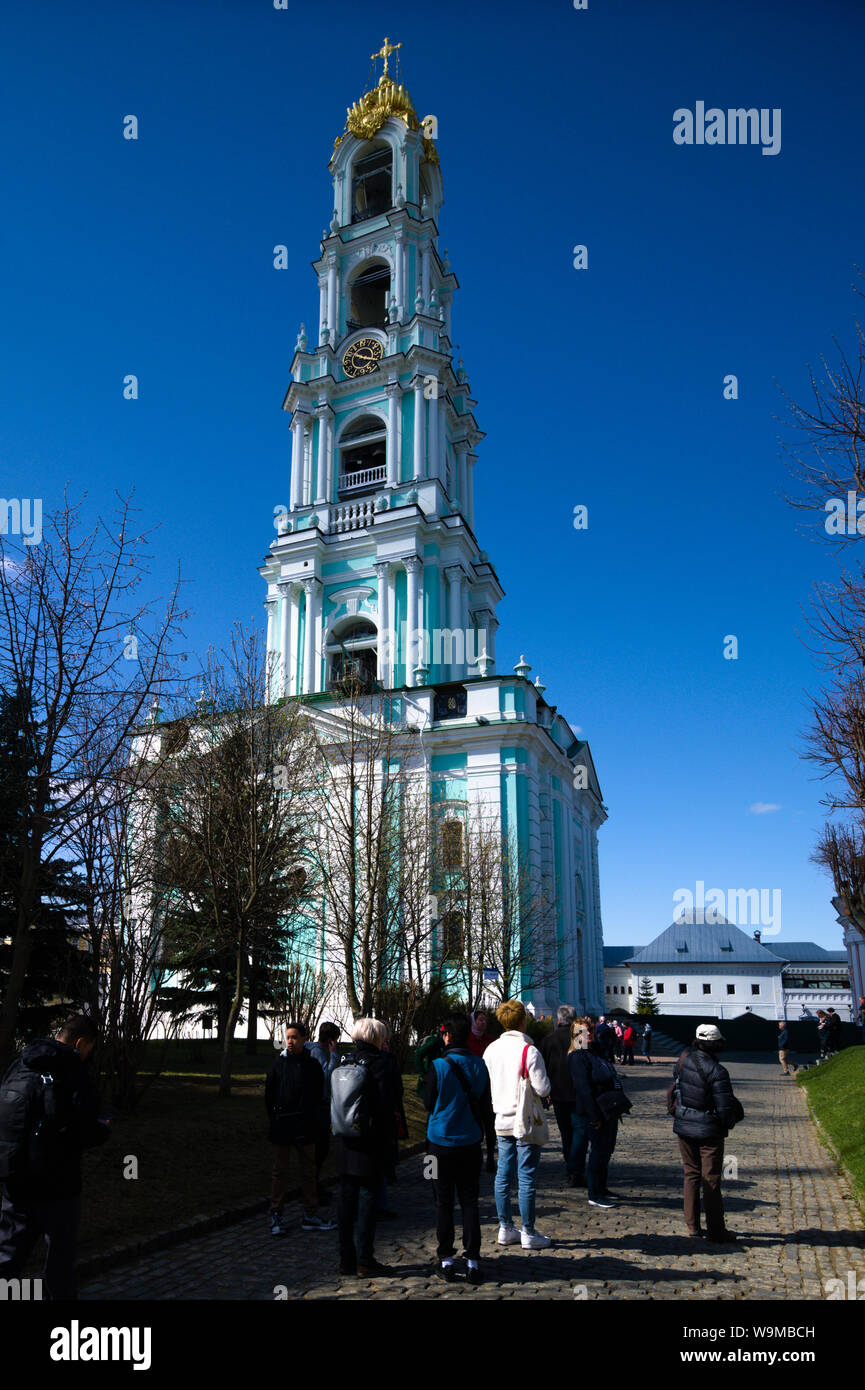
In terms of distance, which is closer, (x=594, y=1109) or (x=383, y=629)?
(x=594, y=1109)

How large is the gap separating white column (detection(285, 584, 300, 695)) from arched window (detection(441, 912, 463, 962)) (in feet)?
56.0

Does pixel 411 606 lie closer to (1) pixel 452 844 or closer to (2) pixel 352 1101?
(1) pixel 452 844

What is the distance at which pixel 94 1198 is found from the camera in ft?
30.3

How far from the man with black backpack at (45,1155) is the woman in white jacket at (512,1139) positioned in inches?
146

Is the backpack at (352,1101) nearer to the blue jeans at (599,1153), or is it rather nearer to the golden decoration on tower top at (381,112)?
the blue jeans at (599,1153)

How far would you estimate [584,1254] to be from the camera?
314 inches

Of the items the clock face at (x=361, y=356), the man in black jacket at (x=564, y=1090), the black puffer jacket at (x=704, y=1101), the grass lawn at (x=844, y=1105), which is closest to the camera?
the black puffer jacket at (x=704, y=1101)

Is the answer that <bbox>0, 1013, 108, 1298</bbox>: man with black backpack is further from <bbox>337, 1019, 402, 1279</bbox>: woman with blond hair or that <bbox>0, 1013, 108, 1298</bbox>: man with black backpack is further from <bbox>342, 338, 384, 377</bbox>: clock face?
<bbox>342, 338, 384, 377</bbox>: clock face

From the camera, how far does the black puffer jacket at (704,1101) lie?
854 centimetres

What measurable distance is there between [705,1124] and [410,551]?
110 ft

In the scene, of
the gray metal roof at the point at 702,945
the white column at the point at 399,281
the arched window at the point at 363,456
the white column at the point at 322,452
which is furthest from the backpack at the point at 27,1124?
the gray metal roof at the point at 702,945

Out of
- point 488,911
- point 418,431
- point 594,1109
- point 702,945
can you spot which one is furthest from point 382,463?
point 702,945
